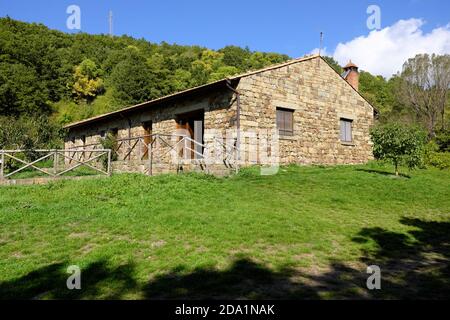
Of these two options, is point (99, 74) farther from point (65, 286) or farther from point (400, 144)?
point (65, 286)

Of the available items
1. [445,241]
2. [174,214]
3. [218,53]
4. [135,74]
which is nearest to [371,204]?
[445,241]

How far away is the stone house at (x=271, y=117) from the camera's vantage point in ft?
41.9

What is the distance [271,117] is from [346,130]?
17.1 ft

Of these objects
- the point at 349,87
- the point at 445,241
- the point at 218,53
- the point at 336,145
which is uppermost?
the point at 218,53

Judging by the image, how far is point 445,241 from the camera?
6027 mm

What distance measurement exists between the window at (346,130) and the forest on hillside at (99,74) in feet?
52.3

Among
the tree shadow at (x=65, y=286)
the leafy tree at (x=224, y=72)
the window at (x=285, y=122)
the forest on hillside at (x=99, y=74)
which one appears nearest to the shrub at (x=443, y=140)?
the forest on hillside at (x=99, y=74)

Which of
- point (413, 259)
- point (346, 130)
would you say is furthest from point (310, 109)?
point (413, 259)

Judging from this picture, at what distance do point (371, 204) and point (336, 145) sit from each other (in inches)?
325

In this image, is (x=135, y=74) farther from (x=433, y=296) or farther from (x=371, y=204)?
(x=433, y=296)

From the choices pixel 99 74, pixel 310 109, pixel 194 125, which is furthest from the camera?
pixel 99 74

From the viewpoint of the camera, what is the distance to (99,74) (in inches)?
1708

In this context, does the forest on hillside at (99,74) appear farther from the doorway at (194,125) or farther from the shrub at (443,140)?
the doorway at (194,125)

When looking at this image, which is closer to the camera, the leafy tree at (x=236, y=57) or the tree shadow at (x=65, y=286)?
the tree shadow at (x=65, y=286)
